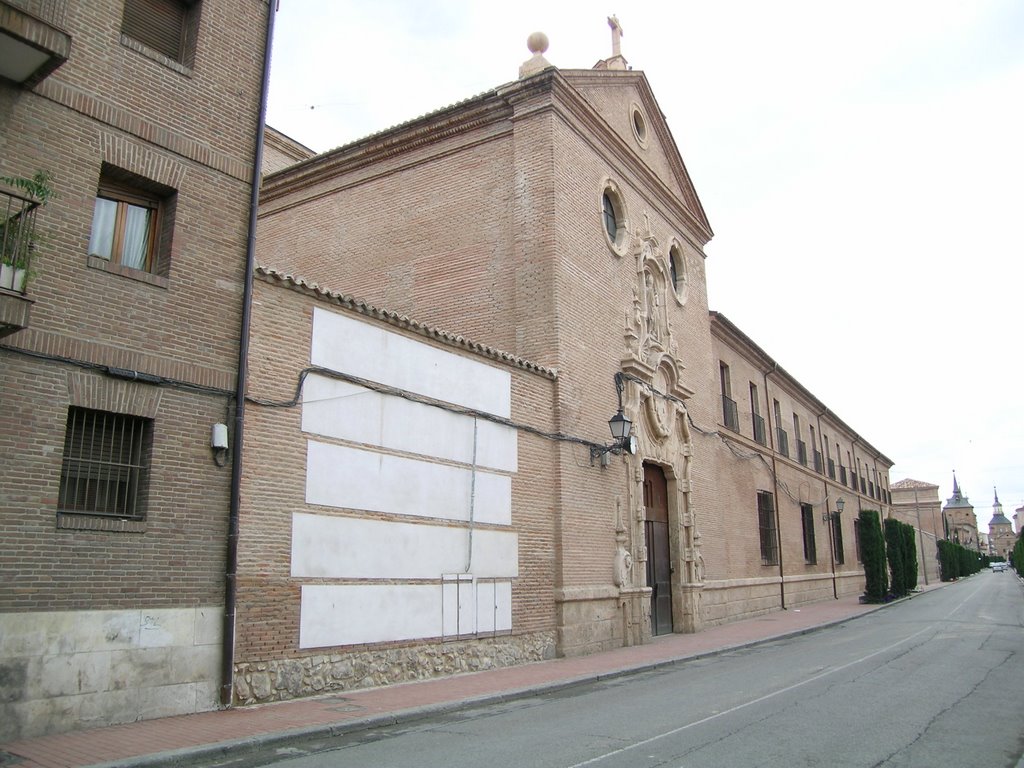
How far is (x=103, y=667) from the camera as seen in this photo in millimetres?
7215

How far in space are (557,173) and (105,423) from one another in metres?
9.54

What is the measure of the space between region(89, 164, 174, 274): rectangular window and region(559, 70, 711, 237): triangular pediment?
9118 mm

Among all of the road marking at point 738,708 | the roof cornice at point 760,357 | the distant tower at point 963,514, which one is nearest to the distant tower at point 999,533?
the distant tower at point 963,514

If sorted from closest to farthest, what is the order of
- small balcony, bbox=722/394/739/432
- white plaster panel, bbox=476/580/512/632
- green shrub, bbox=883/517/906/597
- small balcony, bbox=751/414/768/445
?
1. white plaster panel, bbox=476/580/512/632
2. small balcony, bbox=722/394/739/432
3. small balcony, bbox=751/414/768/445
4. green shrub, bbox=883/517/906/597

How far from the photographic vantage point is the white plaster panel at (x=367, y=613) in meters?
9.17

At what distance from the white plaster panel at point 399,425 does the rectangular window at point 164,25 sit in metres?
4.06

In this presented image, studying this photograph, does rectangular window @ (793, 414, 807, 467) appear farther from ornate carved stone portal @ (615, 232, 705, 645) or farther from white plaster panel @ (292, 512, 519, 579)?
white plaster panel @ (292, 512, 519, 579)

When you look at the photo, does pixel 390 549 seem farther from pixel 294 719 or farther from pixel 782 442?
pixel 782 442

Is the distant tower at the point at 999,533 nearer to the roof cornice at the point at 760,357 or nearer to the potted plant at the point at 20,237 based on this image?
the roof cornice at the point at 760,357

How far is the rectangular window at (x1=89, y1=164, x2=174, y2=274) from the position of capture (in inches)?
324

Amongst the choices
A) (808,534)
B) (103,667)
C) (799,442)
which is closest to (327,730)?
(103,667)

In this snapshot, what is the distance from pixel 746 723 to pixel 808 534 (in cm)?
2445

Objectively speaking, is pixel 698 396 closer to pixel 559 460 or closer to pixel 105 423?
pixel 559 460

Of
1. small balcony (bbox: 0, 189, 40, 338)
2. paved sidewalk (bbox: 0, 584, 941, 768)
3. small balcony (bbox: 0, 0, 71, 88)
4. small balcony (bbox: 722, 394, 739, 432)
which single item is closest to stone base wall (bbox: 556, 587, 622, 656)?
paved sidewalk (bbox: 0, 584, 941, 768)
